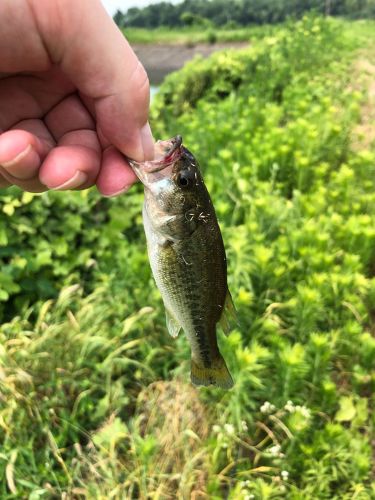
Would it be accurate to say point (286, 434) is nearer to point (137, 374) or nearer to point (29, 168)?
point (137, 374)

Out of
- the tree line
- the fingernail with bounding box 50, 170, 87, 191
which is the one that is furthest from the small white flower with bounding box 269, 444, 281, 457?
the tree line

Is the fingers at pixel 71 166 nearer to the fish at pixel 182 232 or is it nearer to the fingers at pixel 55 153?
the fingers at pixel 55 153

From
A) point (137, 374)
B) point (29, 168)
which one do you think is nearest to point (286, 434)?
point (137, 374)

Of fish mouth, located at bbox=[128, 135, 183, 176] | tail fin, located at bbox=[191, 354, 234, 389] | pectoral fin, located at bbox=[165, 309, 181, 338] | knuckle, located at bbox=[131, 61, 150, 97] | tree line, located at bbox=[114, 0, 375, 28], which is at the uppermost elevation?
knuckle, located at bbox=[131, 61, 150, 97]

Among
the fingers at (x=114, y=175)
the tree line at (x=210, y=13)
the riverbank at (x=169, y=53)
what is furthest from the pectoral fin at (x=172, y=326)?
the tree line at (x=210, y=13)

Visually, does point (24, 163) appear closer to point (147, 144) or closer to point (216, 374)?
point (147, 144)

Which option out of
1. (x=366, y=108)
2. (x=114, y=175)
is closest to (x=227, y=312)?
(x=114, y=175)

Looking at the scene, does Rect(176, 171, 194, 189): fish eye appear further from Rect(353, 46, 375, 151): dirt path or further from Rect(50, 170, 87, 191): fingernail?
Rect(353, 46, 375, 151): dirt path
